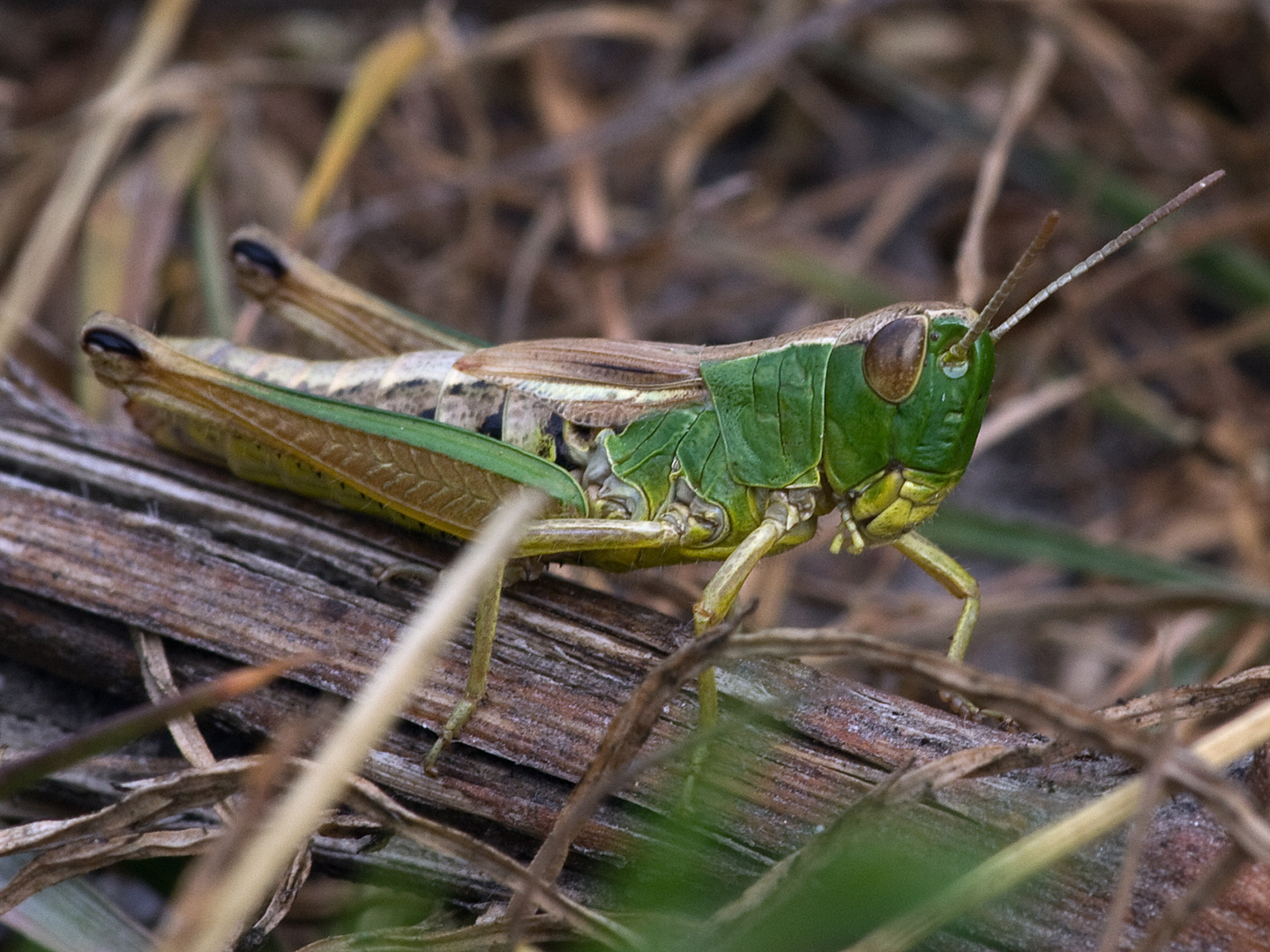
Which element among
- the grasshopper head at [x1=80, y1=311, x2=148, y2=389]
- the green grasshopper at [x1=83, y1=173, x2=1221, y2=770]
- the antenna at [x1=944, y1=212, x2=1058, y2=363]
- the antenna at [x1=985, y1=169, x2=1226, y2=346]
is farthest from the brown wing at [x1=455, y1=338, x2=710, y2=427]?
the antenna at [x1=985, y1=169, x2=1226, y2=346]

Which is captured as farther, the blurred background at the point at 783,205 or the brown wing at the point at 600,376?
the blurred background at the point at 783,205

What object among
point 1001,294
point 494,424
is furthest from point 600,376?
point 1001,294

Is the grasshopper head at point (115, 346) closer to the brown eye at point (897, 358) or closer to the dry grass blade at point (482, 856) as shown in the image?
the dry grass blade at point (482, 856)

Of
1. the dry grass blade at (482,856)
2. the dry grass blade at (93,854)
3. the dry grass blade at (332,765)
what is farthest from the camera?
the dry grass blade at (93,854)

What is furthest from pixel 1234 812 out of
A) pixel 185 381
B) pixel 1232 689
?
pixel 185 381

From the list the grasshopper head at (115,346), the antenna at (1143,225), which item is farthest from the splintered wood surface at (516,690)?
the antenna at (1143,225)

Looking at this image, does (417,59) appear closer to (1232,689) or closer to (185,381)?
(185,381)

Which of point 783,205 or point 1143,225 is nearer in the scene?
point 1143,225

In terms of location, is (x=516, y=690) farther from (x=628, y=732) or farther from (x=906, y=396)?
(x=906, y=396)
